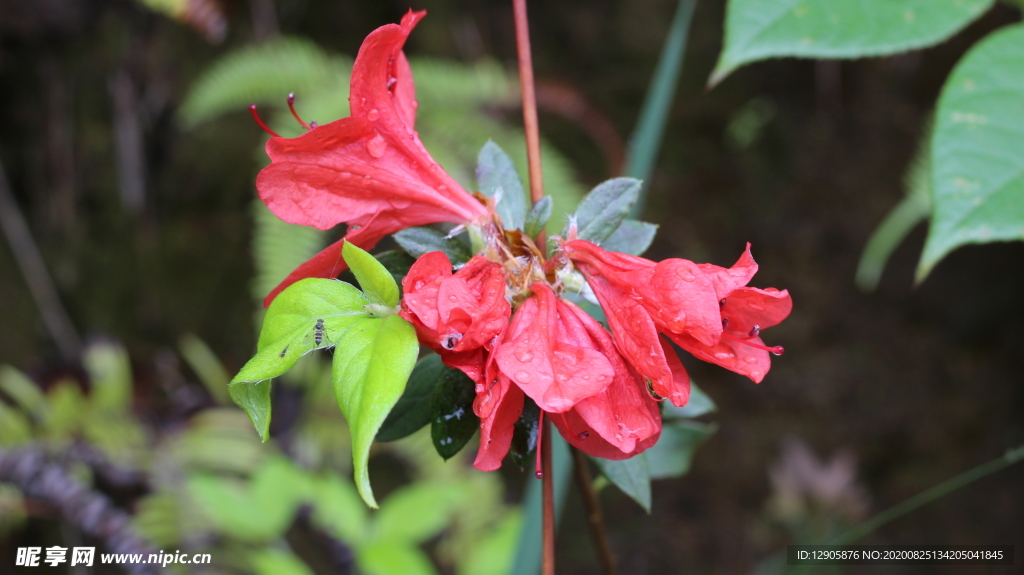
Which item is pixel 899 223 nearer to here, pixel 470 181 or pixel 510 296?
pixel 470 181

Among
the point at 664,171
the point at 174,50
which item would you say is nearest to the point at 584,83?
the point at 664,171

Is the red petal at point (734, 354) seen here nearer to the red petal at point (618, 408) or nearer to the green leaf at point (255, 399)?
the red petal at point (618, 408)

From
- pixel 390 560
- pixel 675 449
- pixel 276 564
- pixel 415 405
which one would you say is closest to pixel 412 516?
pixel 390 560

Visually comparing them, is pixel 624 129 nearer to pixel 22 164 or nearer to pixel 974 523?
pixel 974 523

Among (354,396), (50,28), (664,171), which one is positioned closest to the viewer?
(354,396)

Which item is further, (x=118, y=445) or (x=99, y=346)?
(x=99, y=346)

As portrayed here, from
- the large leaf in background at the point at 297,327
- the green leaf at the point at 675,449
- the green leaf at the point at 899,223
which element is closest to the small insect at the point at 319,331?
the large leaf in background at the point at 297,327
